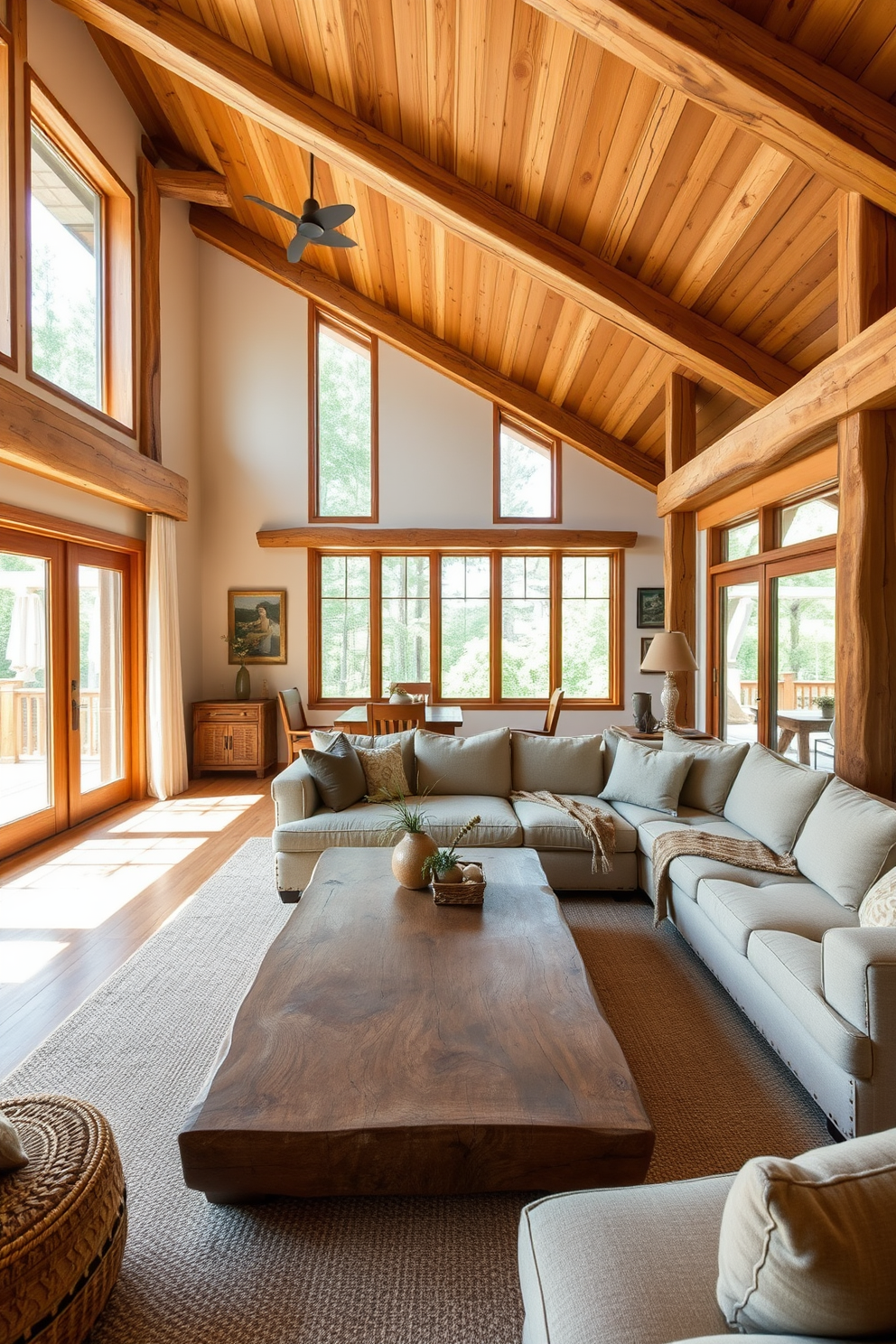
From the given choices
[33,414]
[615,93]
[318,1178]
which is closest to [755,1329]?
[318,1178]

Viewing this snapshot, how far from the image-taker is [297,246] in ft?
17.0

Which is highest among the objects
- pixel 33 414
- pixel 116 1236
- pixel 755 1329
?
pixel 33 414

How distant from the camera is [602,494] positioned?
810 centimetres

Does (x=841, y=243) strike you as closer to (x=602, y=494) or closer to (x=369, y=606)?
(x=602, y=494)

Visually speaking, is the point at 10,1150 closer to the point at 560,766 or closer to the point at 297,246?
the point at 560,766

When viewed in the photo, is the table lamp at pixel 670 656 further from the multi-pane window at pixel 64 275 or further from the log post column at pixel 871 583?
the multi-pane window at pixel 64 275

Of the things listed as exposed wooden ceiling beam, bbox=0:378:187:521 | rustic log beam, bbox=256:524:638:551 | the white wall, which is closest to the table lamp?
rustic log beam, bbox=256:524:638:551

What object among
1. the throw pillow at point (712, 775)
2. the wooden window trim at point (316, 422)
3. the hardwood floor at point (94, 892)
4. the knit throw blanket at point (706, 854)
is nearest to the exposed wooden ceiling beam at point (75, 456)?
the wooden window trim at point (316, 422)

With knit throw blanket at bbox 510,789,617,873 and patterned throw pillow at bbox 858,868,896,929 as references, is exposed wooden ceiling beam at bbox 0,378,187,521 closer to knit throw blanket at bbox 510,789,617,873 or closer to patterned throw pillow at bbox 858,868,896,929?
knit throw blanket at bbox 510,789,617,873

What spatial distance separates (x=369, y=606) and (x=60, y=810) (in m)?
3.91

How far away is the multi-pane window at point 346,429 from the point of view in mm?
8102

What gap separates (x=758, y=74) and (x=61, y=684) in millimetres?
5177

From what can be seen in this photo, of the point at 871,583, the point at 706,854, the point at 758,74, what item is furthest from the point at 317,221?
the point at 706,854

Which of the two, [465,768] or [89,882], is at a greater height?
[465,768]
